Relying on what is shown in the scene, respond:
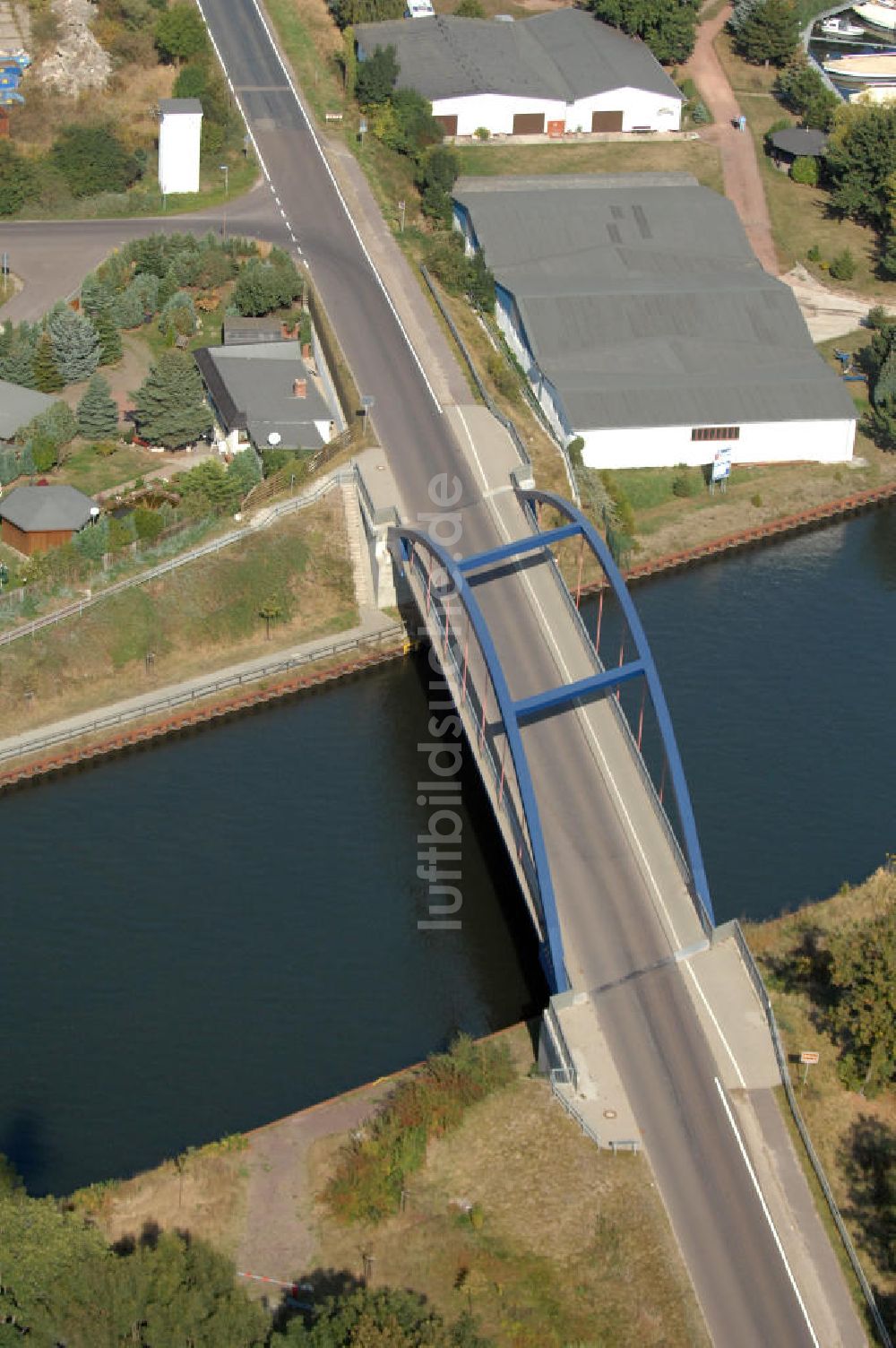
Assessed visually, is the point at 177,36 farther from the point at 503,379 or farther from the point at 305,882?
the point at 305,882

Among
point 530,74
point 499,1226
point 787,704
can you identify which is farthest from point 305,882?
point 530,74

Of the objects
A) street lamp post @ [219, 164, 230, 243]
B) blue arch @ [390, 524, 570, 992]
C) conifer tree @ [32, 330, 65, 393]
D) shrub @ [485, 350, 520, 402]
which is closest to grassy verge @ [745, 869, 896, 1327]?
blue arch @ [390, 524, 570, 992]

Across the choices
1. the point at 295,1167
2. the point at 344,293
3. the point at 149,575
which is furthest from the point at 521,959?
the point at 344,293

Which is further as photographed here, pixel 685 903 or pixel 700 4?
pixel 700 4

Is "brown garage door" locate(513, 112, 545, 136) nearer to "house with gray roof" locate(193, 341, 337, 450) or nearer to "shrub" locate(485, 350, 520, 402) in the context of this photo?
"shrub" locate(485, 350, 520, 402)

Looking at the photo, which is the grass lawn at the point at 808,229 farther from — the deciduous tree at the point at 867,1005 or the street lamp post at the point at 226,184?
the deciduous tree at the point at 867,1005

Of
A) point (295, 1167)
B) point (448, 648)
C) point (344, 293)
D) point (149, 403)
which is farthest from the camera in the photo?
point (344, 293)

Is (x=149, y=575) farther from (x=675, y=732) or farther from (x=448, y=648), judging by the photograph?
(x=675, y=732)

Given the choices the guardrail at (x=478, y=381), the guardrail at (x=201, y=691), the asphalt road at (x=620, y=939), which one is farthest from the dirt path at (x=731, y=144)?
the guardrail at (x=201, y=691)
